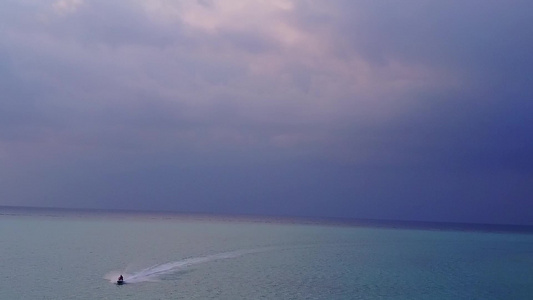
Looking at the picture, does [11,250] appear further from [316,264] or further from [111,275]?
[316,264]

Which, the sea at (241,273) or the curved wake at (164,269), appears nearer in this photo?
the sea at (241,273)

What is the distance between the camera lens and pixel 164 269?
42.4m

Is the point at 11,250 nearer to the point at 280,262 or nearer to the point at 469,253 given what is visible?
the point at 280,262

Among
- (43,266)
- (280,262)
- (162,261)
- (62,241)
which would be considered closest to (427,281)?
(280,262)

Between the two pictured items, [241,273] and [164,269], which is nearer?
[241,273]

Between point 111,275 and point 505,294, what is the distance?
27.9 meters

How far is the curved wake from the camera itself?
36906mm

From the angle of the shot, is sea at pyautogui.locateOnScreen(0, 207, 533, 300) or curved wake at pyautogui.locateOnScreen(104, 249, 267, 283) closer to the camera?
sea at pyautogui.locateOnScreen(0, 207, 533, 300)

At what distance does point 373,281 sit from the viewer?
39.0 metres

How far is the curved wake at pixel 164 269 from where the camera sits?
36.9 m

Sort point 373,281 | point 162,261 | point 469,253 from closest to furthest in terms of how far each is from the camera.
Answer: point 373,281
point 162,261
point 469,253

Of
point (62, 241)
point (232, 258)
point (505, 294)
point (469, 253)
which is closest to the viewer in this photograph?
point (505, 294)

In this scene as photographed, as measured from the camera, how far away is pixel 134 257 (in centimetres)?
4991

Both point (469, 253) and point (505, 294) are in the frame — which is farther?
point (469, 253)
